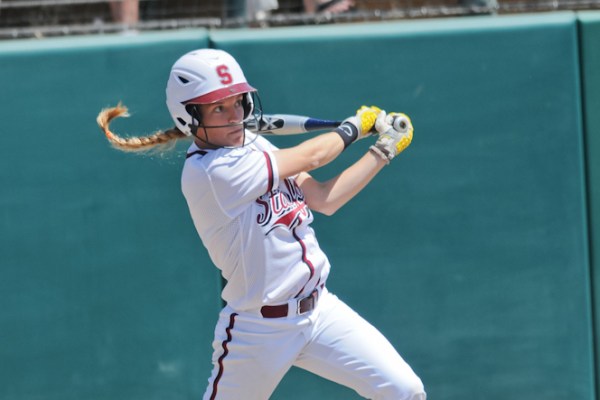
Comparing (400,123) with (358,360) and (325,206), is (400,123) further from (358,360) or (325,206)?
(358,360)

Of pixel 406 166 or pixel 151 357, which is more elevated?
pixel 406 166

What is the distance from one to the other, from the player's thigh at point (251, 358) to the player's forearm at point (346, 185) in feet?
1.62

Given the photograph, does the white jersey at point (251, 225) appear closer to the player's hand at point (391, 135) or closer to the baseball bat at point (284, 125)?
the baseball bat at point (284, 125)

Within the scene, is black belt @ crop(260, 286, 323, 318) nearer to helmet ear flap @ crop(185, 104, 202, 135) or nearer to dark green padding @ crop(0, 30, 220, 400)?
helmet ear flap @ crop(185, 104, 202, 135)

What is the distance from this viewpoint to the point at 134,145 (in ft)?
11.1

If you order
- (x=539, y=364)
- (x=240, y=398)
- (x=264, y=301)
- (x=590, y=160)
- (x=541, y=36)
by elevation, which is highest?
(x=541, y=36)

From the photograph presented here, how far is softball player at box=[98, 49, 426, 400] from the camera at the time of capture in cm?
319

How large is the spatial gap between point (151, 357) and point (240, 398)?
112 centimetres

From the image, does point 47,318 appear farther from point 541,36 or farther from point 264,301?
point 541,36

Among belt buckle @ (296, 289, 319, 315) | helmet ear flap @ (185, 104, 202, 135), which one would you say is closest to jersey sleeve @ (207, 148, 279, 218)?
helmet ear flap @ (185, 104, 202, 135)

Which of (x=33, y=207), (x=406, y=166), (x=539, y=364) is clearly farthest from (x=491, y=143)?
(x=33, y=207)

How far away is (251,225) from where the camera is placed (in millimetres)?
3258

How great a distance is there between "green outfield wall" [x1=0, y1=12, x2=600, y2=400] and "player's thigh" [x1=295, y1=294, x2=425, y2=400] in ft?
3.21

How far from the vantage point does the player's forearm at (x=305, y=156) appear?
3.23 metres
